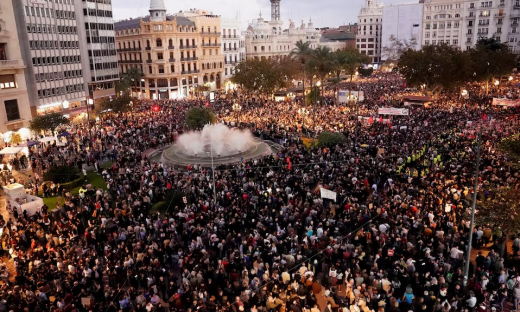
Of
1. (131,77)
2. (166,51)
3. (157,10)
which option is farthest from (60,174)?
(157,10)

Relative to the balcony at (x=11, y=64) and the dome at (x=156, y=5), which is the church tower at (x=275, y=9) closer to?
the dome at (x=156, y=5)

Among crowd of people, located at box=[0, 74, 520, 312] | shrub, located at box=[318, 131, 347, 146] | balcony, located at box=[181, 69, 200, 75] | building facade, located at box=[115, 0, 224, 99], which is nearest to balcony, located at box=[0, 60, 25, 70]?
crowd of people, located at box=[0, 74, 520, 312]

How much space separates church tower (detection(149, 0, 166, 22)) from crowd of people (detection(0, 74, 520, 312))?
151 ft

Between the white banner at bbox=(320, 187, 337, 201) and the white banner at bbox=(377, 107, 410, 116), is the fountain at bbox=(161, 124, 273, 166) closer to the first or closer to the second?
the white banner at bbox=(320, 187, 337, 201)

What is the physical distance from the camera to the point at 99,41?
59875 mm

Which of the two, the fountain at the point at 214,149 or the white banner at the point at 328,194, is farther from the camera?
the fountain at the point at 214,149

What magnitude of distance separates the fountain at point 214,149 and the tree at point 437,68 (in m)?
27.4

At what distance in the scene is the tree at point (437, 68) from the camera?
47.0 meters

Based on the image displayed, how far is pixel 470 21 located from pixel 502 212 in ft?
327

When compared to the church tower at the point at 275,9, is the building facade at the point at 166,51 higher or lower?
lower

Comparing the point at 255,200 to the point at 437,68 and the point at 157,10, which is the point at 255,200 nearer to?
the point at 437,68

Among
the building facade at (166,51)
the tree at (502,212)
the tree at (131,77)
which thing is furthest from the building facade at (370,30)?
the tree at (502,212)

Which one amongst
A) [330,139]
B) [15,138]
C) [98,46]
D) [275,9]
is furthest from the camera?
[275,9]

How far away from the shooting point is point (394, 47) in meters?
116
